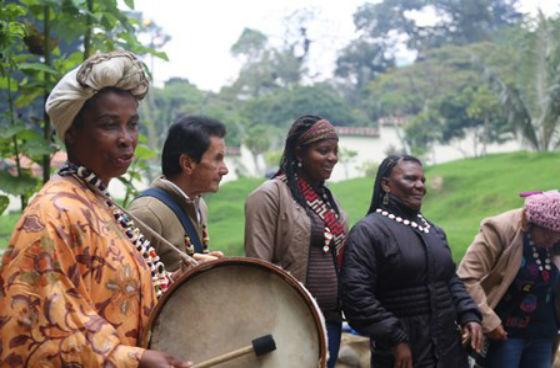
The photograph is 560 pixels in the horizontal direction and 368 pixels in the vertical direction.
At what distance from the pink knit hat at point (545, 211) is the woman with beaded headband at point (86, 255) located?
2.59m

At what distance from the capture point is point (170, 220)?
2.93 metres

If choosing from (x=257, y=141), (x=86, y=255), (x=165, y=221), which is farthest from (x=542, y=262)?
(x=257, y=141)

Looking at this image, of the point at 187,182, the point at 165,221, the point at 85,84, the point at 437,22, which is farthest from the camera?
the point at 437,22

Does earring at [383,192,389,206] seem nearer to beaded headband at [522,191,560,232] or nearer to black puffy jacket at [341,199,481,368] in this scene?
black puffy jacket at [341,199,481,368]

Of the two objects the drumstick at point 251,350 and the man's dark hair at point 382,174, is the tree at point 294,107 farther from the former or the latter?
the drumstick at point 251,350

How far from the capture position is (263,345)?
2125mm

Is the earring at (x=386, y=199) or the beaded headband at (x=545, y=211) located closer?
the earring at (x=386, y=199)

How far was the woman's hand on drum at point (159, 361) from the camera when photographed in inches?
74.9

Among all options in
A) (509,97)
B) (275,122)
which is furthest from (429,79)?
(509,97)

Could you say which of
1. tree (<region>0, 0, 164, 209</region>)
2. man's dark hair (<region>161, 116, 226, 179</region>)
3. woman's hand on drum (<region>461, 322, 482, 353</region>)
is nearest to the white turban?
man's dark hair (<region>161, 116, 226, 179</region>)

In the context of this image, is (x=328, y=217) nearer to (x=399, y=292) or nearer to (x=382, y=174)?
(x=382, y=174)

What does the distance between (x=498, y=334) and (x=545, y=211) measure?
2.43ft

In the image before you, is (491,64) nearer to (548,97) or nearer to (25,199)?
(548,97)

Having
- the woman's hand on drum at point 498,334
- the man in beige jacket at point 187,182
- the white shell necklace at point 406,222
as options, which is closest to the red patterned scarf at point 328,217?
the white shell necklace at point 406,222
